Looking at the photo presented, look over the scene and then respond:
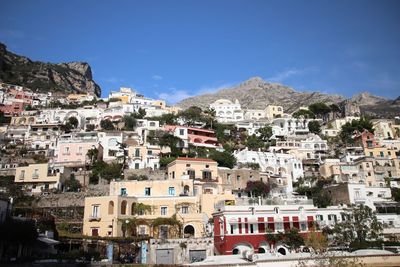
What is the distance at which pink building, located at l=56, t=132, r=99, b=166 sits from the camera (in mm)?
68562

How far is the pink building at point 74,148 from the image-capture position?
68.6m

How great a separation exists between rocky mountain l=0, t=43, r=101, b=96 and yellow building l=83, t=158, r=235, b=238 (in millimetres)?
92347

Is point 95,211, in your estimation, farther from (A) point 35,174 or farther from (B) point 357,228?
(B) point 357,228

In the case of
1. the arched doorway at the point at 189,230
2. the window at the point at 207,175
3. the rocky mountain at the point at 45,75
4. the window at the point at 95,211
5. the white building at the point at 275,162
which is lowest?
the arched doorway at the point at 189,230

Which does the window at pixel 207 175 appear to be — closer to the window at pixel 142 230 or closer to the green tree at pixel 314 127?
the window at pixel 142 230

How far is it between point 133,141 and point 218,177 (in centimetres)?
2187

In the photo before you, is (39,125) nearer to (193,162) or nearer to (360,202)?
(193,162)

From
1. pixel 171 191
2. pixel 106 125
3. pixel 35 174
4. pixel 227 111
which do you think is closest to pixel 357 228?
pixel 171 191

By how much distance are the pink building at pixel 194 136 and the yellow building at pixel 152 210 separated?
24.6m

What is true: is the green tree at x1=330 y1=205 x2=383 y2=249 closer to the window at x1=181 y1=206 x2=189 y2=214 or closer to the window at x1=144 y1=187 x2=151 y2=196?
the window at x1=181 y1=206 x2=189 y2=214

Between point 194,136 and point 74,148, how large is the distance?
2395 cm

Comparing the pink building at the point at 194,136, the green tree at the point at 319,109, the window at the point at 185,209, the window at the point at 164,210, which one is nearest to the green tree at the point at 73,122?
the pink building at the point at 194,136

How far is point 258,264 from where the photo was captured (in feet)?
97.0

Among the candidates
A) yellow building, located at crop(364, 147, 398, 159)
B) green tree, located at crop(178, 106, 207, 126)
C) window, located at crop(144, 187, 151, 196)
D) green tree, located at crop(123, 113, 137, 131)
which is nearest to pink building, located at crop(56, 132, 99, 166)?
green tree, located at crop(123, 113, 137, 131)
